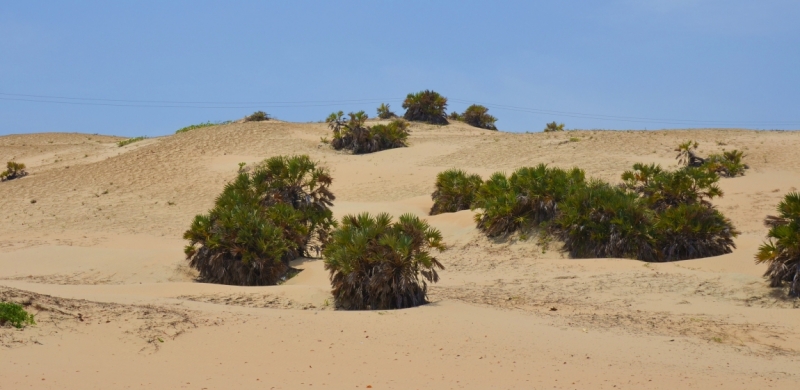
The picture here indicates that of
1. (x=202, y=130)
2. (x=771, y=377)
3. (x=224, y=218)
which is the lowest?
(x=771, y=377)

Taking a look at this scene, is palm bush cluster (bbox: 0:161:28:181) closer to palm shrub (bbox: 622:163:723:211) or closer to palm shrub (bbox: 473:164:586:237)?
palm shrub (bbox: 473:164:586:237)

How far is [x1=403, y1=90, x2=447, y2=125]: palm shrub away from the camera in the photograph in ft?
137

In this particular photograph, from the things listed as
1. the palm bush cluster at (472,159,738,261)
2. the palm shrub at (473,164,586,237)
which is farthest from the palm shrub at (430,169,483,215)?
the palm bush cluster at (472,159,738,261)

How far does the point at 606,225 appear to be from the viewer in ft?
51.6

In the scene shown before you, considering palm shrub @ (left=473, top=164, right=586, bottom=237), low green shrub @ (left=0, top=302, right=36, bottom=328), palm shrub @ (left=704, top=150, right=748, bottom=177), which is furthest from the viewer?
palm shrub @ (left=704, top=150, right=748, bottom=177)

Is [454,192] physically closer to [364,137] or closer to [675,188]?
[675,188]

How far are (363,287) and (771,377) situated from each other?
5.11 meters

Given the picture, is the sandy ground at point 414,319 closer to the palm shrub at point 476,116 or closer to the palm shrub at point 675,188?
the palm shrub at point 675,188

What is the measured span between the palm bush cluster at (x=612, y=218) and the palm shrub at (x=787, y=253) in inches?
113

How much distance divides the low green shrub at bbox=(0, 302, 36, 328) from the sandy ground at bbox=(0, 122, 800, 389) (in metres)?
0.14

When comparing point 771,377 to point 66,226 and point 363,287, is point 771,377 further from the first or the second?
point 66,226

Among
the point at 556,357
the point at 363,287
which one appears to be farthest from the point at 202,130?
the point at 556,357

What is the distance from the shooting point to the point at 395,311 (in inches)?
406

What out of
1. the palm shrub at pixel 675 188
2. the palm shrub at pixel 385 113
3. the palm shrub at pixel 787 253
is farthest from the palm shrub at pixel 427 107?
the palm shrub at pixel 787 253
